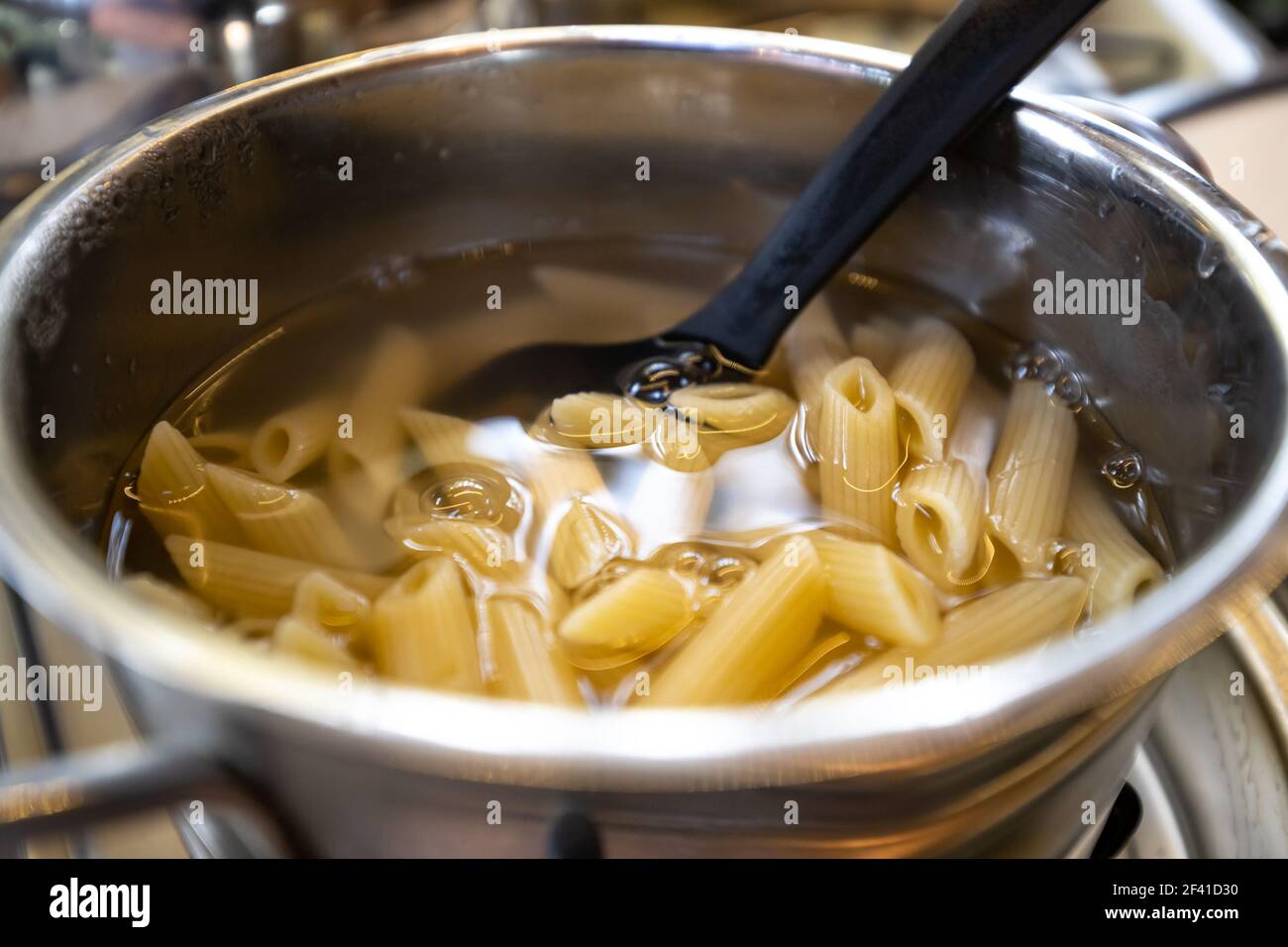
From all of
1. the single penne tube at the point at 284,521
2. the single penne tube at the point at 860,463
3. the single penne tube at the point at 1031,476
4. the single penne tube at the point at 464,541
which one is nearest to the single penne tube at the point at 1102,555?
the single penne tube at the point at 1031,476

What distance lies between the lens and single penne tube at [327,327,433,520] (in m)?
0.79

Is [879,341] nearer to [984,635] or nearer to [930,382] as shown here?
[930,382]

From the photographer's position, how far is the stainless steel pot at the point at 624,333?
404 mm

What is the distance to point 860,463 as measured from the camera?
770 millimetres

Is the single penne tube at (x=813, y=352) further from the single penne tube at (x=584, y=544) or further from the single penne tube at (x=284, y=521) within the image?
the single penne tube at (x=284, y=521)

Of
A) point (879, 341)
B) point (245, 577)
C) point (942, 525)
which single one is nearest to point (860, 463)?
point (942, 525)

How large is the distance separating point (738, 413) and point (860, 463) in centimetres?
10

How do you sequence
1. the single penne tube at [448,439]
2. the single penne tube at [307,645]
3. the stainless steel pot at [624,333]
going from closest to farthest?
1. the stainless steel pot at [624,333]
2. the single penne tube at [307,645]
3. the single penne tube at [448,439]

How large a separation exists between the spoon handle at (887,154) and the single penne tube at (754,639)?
0.25 m

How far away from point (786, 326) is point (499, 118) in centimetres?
28

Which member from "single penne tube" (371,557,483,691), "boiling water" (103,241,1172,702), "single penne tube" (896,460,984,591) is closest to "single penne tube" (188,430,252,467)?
"boiling water" (103,241,1172,702)

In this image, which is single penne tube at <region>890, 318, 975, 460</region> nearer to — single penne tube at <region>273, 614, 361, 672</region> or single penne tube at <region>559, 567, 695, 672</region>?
single penne tube at <region>559, 567, 695, 672</region>

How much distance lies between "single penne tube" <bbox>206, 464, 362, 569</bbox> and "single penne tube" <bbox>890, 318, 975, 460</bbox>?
396mm
